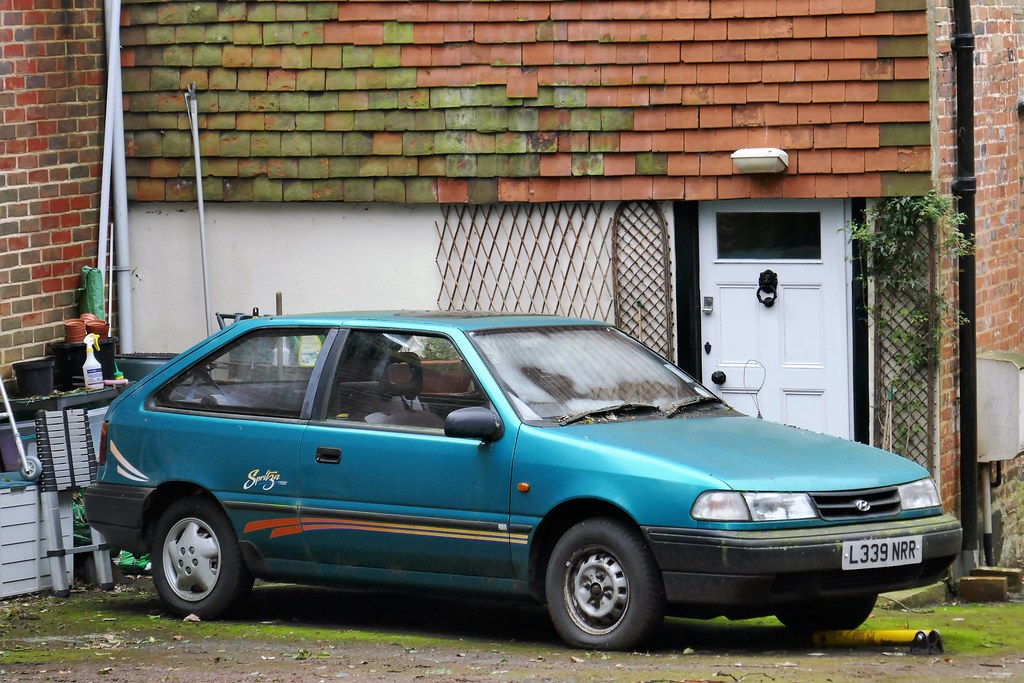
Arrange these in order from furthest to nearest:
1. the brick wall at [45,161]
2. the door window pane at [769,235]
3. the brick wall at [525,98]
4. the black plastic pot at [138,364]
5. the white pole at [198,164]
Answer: the white pole at [198,164], the black plastic pot at [138,364], the brick wall at [45,161], the door window pane at [769,235], the brick wall at [525,98]

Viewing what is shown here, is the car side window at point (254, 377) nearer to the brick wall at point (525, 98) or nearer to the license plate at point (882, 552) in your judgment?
the license plate at point (882, 552)

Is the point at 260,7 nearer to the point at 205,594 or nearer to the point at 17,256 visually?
the point at 17,256

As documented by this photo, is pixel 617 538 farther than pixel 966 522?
No

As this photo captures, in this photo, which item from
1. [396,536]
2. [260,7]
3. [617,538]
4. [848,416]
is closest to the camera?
[617,538]

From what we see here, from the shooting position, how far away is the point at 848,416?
36.6ft

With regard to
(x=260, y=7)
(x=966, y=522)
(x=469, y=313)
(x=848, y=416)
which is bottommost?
(x=966, y=522)

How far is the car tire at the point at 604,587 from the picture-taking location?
7.07 meters

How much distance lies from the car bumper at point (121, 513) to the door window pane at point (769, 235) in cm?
459

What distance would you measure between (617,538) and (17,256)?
19.3 feet

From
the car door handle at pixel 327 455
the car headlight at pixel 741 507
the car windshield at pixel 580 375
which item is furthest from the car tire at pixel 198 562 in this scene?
the car headlight at pixel 741 507

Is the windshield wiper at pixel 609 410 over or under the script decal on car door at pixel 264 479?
over

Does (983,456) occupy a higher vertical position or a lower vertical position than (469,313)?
lower

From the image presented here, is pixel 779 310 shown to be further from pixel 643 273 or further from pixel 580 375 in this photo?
pixel 580 375

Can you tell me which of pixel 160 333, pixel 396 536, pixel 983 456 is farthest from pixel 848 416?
pixel 160 333
